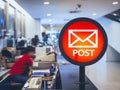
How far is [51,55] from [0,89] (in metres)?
1.19

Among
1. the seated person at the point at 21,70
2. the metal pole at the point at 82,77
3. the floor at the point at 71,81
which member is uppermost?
the metal pole at the point at 82,77

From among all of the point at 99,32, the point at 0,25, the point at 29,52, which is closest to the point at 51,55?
the point at 29,52

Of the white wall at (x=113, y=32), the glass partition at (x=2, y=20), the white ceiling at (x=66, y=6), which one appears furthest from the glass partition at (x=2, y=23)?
the white wall at (x=113, y=32)

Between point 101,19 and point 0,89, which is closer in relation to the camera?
point 0,89

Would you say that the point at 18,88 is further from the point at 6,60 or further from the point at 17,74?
the point at 6,60

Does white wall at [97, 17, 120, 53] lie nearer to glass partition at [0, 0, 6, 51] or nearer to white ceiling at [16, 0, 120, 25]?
white ceiling at [16, 0, 120, 25]

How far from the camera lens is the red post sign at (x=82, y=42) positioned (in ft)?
3.17

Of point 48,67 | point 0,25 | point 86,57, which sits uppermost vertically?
point 0,25

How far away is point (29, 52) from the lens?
5.19 m

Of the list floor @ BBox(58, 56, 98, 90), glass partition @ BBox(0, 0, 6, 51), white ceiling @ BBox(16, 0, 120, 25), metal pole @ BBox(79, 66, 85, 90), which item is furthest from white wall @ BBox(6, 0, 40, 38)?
metal pole @ BBox(79, 66, 85, 90)

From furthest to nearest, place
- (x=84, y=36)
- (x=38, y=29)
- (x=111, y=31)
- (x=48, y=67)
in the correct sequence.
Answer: (x=38, y=29) → (x=111, y=31) → (x=48, y=67) → (x=84, y=36)

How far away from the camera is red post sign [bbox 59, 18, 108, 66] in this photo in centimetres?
97

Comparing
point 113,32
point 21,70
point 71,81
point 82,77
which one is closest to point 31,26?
point 113,32

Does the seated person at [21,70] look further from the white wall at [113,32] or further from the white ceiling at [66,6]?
the white wall at [113,32]
